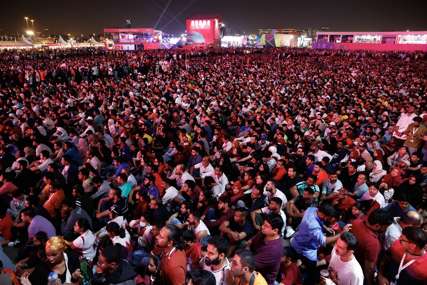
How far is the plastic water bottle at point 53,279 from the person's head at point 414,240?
3226 mm

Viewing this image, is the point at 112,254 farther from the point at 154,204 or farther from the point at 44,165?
the point at 44,165

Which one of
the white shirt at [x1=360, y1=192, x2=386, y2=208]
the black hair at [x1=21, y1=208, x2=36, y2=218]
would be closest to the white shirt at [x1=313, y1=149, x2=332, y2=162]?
the white shirt at [x1=360, y1=192, x2=386, y2=208]

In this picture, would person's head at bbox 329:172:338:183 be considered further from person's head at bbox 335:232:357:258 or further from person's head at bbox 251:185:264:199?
person's head at bbox 335:232:357:258

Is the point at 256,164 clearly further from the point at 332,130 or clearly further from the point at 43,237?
the point at 43,237

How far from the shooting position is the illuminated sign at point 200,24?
57.5 metres

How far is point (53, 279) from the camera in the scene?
309 cm

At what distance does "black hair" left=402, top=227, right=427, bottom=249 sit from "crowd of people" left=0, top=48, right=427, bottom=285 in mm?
10

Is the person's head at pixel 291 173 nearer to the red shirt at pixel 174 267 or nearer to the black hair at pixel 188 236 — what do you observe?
the black hair at pixel 188 236

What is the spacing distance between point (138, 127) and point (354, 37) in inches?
2158

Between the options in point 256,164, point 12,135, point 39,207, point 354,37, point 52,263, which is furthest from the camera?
point 354,37

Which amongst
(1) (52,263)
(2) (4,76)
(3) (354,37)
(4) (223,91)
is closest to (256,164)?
(1) (52,263)

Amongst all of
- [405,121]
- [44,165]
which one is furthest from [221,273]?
[405,121]

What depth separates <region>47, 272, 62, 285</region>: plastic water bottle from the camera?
306 cm

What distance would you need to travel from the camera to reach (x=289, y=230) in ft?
15.2
